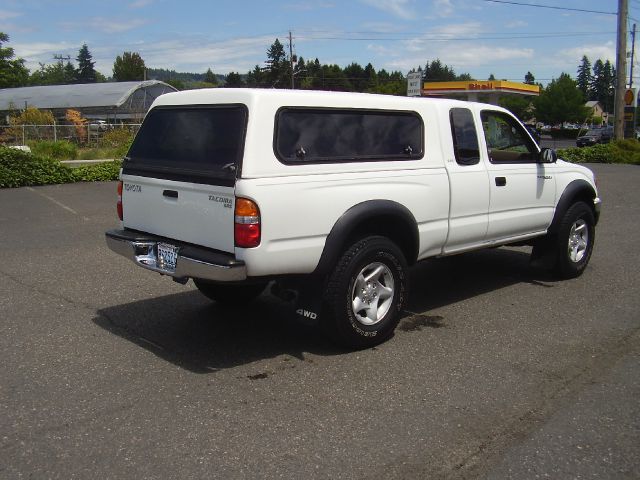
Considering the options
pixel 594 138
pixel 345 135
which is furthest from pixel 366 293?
pixel 594 138

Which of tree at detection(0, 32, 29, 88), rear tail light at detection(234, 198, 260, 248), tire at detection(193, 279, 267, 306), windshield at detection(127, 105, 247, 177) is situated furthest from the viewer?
tree at detection(0, 32, 29, 88)

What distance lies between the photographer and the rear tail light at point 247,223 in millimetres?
4145

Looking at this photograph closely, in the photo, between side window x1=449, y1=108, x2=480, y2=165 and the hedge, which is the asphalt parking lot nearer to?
side window x1=449, y1=108, x2=480, y2=165

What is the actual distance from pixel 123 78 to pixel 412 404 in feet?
446

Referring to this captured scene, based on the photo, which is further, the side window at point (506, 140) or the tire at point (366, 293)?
the side window at point (506, 140)

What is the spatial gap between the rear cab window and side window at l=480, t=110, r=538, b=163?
2709mm

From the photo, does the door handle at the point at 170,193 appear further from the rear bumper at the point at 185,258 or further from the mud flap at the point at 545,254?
the mud flap at the point at 545,254

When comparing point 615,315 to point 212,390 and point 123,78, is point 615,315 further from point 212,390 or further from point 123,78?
point 123,78

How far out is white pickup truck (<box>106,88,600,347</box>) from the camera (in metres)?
4.27

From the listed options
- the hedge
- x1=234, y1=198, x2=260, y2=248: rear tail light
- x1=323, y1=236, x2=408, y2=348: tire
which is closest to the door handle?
x1=234, y1=198, x2=260, y2=248: rear tail light

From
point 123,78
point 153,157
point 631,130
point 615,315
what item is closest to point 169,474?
point 153,157

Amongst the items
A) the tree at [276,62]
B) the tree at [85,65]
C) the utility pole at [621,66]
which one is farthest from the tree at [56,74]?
the utility pole at [621,66]

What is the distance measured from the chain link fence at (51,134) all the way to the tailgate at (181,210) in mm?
24179

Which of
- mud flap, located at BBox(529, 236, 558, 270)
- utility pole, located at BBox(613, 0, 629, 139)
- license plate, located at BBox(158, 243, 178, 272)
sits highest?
utility pole, located at BBox(613, 0, 629, 139)
